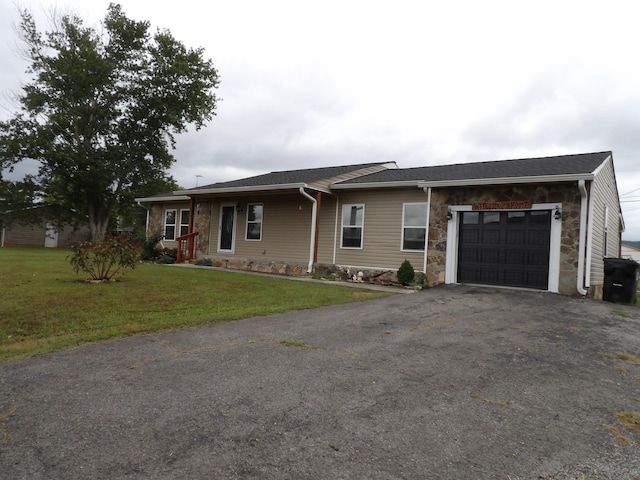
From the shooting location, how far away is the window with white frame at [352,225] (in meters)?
13.5

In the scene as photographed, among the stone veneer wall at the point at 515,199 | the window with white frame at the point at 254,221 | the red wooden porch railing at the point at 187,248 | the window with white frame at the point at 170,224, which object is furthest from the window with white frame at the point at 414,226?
the window with white frame at the point at 170,224

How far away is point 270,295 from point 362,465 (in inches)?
270

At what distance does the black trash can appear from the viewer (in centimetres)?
990

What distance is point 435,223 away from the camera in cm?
1167

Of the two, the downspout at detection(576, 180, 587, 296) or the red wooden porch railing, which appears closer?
the downspout at detection(576, 180, 587, 296)

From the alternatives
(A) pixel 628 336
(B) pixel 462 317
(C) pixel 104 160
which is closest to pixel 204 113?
(C) pixel 104 160

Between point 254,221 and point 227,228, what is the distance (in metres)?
1.46

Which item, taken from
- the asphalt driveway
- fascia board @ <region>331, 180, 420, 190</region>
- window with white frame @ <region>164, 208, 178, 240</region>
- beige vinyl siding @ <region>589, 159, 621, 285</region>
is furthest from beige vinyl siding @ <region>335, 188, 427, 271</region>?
window with white frame @ <region>164, 208, 178, 240</region>

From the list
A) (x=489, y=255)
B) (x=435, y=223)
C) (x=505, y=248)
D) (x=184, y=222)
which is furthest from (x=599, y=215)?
(x=184, y=222)

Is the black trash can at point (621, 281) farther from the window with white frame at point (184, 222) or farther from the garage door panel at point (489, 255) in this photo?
the window with white frame at point (184, 222)

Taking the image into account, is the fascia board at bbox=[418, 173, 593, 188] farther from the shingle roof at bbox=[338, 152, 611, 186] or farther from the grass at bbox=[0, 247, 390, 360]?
the grass at bbox=[0, 247, 390, 360]

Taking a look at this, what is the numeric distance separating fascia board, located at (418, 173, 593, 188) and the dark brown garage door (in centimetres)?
84

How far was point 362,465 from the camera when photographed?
→ 2.29 m

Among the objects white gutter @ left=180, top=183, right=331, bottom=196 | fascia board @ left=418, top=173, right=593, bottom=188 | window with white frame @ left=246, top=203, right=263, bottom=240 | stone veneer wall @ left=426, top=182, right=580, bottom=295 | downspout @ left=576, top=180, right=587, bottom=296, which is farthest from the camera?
window with white frame @ left=246, top=203, right=263, bottom=240
